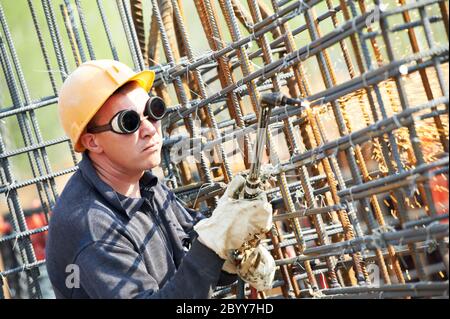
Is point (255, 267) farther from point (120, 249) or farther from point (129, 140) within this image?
point (129, 140)

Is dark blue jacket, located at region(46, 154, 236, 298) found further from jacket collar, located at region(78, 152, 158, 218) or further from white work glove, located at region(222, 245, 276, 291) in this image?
white work glove, located at region(222, 245, 276, 291)

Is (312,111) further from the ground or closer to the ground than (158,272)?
further from the ground

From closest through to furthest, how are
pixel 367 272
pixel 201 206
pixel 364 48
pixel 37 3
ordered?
1. pixel 364 48
2. pixel 367 272
3. pixel 201 206
4. pixel 37 3

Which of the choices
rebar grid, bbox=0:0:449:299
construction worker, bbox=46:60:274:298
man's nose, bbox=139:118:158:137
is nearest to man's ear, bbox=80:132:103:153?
construction worker, bbox=46:60:274:298

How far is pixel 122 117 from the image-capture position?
3.55 meters

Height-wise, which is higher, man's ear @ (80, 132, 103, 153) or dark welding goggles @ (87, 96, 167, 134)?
dark welding goggles @ (87, 96, 167, 134)

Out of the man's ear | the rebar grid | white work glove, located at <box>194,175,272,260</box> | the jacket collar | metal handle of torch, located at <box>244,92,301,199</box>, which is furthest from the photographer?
the man's ear

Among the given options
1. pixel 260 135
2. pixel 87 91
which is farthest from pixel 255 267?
pixel 87 91

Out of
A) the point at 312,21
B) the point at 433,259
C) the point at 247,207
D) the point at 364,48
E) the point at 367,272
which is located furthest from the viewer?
the point at 433,259

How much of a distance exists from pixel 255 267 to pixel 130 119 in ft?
3.16

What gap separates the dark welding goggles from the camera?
3.55 metres

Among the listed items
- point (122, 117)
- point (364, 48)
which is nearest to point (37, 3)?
point (122, 117)
